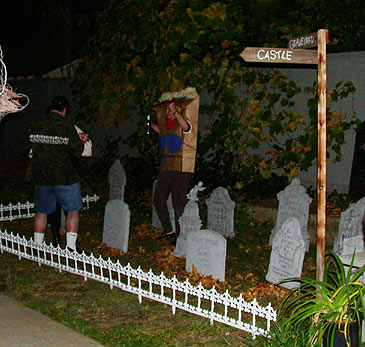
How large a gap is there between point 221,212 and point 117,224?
4.64 ft

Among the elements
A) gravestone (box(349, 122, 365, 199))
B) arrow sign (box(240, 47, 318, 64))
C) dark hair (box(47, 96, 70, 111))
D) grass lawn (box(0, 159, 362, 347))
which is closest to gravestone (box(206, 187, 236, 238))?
grass lawn (box(0, 159, 362, 347))

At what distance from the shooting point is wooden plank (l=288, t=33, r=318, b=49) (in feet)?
13.9

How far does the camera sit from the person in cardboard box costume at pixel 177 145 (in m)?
6.93

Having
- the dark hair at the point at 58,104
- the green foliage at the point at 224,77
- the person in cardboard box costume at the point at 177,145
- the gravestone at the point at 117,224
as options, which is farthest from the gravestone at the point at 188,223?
the green foliage at the point at 224,77

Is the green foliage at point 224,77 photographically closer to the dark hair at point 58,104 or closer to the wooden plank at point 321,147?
the dark hair at point 58,104

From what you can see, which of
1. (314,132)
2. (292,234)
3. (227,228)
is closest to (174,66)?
(314,132)

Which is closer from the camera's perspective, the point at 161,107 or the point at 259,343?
the point at 259,343

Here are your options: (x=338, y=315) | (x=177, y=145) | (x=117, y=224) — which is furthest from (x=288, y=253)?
(x=117, y=224)

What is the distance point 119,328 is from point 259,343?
1133mm

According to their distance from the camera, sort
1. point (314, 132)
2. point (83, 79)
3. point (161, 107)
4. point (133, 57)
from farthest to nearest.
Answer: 1. point (83, 79)
2. point (133, 57)
3. point (314, 132)
4. point (161, 107)

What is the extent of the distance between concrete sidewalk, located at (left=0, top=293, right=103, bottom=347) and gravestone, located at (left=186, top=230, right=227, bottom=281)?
5.09 ft

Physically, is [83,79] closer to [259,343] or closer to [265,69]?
[265,69]

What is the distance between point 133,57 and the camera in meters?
9.70

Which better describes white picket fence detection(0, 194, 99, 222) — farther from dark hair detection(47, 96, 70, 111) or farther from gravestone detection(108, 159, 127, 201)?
dark hair detection(47, 96, 70, 111)
